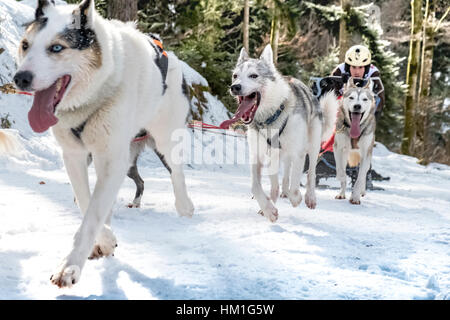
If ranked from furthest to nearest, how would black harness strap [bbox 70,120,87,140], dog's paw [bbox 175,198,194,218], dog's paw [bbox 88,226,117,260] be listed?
dog's paw [bbox 175,198,194,218]
dog's paw [bbox 88,226,117,260]
black harness strap [bbox 70,120,87,140]

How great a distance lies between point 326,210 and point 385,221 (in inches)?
24.9

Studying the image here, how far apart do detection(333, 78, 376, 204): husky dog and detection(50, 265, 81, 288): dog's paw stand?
412 centimetres

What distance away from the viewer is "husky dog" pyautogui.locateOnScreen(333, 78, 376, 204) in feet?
18.3

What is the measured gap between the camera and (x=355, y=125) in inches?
220

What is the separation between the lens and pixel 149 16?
13883mm

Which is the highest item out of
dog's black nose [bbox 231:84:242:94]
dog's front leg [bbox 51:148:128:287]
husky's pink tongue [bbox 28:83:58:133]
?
dog's black nose [bbox 231:84:242:94]

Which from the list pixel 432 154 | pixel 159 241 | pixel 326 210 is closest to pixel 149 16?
pixel 326 210

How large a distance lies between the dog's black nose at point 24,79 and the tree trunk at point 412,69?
15.0 m

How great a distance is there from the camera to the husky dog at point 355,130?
557 cm

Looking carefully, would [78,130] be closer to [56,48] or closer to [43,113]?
[43,113]

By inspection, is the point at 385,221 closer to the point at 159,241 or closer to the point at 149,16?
the point at 159,241

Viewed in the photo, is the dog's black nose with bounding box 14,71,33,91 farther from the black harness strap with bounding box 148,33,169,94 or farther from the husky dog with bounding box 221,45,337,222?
the husky dog with bounding box 221,45,337,222

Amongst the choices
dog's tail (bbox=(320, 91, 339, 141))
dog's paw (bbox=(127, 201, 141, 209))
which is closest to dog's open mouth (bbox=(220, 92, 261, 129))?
dog's paw (bbox=(127, 201, 141, 209))

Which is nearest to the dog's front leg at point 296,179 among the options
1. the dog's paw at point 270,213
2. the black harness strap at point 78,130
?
the dog's paw at point 270,213
